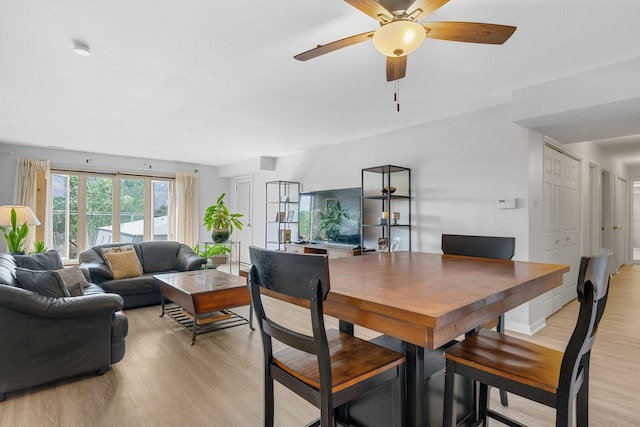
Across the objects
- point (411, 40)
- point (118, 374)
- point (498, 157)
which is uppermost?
point (411, 40)

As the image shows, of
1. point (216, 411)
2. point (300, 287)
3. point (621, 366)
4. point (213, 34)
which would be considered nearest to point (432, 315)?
point (300, 287)

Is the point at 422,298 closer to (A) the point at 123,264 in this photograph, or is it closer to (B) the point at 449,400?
(B) the point at 449,400

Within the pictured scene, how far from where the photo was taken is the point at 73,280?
3049 millimetres

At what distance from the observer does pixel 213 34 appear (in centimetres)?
221

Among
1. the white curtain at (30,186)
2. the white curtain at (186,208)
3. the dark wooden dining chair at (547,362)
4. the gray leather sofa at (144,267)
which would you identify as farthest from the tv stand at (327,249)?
the white curtain at (30,186)

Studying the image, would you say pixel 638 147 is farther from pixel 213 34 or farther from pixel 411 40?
pixel 213 34

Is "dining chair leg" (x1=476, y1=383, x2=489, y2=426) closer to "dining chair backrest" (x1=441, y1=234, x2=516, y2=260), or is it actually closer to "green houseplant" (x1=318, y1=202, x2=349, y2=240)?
"dining chair backrest" (x1=441, y1=234, x2=516, y2=260)

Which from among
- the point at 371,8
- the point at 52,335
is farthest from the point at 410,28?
the point at 52,335

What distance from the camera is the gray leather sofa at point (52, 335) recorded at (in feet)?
7.06

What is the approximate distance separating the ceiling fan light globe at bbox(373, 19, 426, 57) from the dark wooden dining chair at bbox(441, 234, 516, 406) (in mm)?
1319

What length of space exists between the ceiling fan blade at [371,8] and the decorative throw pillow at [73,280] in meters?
2.86

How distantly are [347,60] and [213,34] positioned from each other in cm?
99

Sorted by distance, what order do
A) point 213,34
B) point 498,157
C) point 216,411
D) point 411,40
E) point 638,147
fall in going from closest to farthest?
point 411,40 → point 216,411 → point 213,34 → point 498,157 → point 638,147

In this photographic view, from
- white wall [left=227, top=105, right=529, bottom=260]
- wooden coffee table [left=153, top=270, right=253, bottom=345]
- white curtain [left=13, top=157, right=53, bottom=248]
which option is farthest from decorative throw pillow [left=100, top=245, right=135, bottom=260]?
white wall [left=227, top=105, right=529, bottom=260]
